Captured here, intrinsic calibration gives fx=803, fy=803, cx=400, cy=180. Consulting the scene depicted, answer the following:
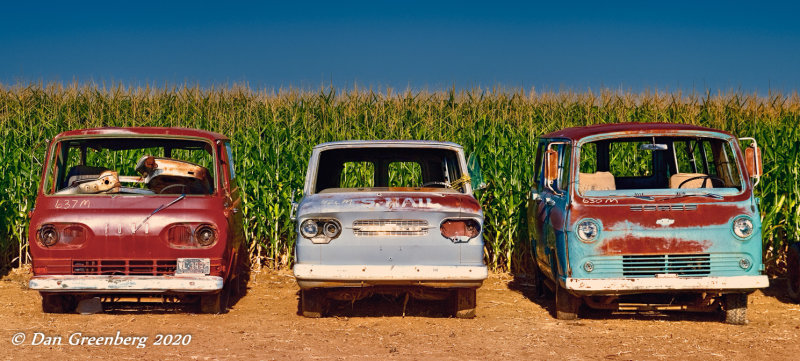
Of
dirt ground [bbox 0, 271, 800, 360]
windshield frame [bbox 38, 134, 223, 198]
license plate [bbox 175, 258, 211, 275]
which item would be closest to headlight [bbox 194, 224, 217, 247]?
license plate [bbox 175, 258, 211, 275]

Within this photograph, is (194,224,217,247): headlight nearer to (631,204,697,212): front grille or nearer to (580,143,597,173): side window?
(631,204,697,212): front grille

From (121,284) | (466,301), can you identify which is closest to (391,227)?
(466,301)

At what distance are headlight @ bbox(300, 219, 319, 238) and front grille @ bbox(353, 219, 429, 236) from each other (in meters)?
0.36

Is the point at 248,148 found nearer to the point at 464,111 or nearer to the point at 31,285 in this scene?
the point at 31,285

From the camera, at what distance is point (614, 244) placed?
25.3 feet

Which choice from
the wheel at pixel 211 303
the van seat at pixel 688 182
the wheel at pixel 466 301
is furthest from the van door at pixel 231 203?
the van seat at pixel 688 182

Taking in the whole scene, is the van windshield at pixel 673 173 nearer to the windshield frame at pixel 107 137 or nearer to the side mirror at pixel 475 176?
the side mirror at pixel 475 176

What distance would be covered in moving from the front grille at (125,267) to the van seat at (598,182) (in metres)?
4.37

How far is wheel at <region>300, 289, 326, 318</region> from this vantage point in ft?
26.8

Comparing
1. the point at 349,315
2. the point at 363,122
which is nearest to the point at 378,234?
the point at 349,315

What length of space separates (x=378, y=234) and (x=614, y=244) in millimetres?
2279

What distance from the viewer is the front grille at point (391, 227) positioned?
7473 millimetres

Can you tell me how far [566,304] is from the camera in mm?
8344

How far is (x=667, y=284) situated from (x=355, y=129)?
26.3ft
